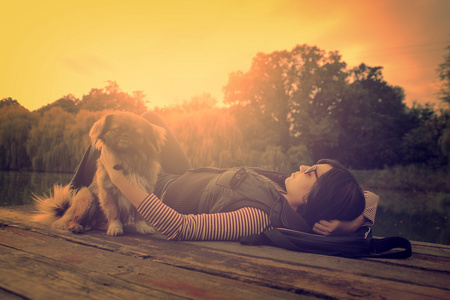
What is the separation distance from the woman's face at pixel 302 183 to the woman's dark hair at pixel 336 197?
8 cm

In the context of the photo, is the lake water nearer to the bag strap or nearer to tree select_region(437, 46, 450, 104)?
the bag strap

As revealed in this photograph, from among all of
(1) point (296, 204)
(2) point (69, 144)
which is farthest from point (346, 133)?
(1) point (296, 204)

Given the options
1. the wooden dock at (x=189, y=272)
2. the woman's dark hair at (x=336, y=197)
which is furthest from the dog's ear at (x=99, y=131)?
the woman's dark hair at (x=336, y=197)

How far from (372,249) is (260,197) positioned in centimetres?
81

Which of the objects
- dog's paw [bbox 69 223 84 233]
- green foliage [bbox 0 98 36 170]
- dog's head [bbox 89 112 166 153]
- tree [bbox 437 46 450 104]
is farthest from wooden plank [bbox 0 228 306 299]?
tree [bbox 437 46 450 104]

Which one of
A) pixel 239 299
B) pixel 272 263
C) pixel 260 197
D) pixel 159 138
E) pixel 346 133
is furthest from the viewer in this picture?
pixel 346 133

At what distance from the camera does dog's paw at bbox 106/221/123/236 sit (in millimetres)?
2107

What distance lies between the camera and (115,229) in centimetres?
213

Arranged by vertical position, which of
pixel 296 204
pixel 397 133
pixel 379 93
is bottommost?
pixel 296 204

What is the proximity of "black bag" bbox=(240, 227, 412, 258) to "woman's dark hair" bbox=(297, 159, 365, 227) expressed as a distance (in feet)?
0.51

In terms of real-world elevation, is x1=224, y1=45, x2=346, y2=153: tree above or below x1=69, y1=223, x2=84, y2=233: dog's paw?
above

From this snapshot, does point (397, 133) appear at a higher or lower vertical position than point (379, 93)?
lower

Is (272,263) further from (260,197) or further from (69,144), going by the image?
(69,144)

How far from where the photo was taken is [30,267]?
1204 millimetres
